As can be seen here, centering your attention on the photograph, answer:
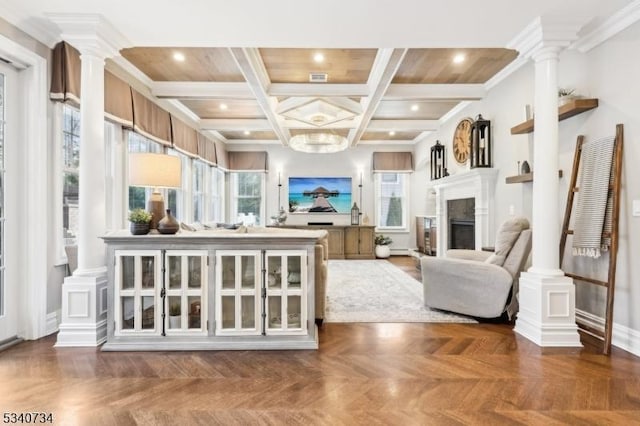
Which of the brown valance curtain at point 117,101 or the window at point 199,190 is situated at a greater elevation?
the brown valance curtain at point 117,101

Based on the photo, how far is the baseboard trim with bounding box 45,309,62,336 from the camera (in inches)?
121

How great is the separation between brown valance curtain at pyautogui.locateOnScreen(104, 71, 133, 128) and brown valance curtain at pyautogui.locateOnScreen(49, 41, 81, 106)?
45 cm

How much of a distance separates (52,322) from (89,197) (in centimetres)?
124

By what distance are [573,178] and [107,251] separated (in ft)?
13.8

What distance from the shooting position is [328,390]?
2.16 metres

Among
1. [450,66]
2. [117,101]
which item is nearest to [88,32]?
[117,101]

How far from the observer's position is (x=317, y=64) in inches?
162

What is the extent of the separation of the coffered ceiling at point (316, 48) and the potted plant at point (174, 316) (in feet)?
7.81

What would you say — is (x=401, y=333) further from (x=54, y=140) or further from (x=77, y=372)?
(x=54, y=140)

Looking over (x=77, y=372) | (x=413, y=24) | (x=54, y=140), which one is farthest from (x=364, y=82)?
(x=77, y=372)

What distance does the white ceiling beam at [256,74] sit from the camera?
3580 millimetres

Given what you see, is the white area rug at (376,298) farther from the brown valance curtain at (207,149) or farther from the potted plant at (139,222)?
the brown valance curtain at (207,149)

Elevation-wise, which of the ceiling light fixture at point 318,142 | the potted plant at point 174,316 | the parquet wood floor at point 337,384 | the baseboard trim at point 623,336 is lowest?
the parquet wood floor at point 337,384

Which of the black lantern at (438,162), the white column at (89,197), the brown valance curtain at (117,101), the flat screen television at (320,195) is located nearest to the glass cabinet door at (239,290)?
the white column at (89,197)
